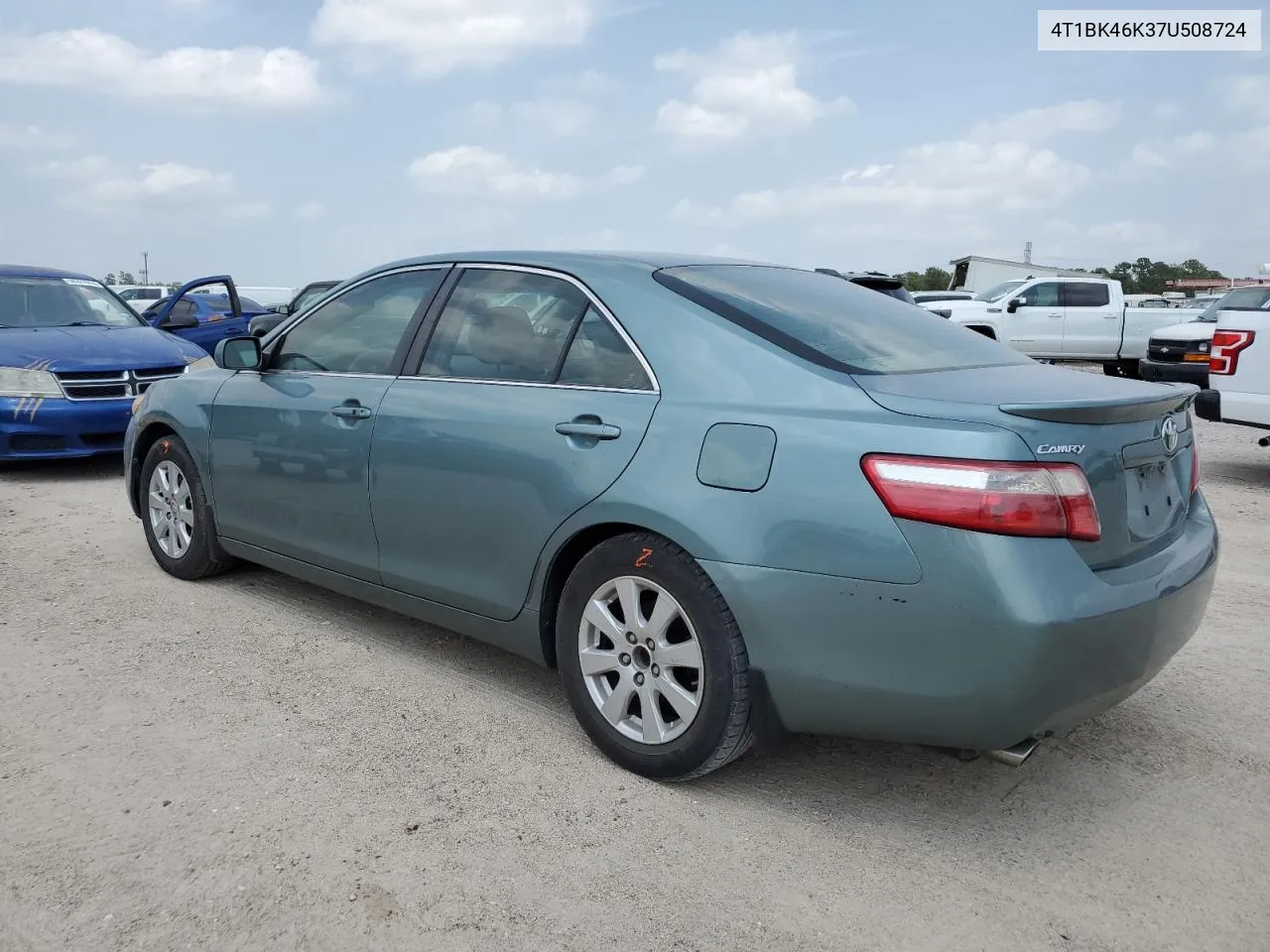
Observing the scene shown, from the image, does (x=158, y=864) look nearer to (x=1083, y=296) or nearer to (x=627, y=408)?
Answer: (x=627, y=408)

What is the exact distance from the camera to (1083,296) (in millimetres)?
20875

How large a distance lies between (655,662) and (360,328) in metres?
2.00

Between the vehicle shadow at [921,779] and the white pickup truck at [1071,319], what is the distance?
17.6 meters

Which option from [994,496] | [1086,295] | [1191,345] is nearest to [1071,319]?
[1086,295]

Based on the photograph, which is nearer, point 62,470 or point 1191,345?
point 62,470

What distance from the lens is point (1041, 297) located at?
68.2 feet

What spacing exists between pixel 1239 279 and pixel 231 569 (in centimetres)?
6820

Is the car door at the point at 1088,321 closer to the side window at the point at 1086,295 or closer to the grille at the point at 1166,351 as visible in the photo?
the side window at the point at 1086,295

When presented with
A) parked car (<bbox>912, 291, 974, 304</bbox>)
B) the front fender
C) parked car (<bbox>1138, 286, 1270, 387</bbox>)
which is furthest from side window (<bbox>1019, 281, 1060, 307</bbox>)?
the front fender

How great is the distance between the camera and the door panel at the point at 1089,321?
20750 mm

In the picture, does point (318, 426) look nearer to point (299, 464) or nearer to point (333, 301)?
point (299, 464)

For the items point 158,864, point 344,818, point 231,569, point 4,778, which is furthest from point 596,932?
point 231,569

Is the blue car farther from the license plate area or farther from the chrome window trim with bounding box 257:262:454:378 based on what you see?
the license plate area

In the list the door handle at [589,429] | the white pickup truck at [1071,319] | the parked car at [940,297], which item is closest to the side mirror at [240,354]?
the door handle at [589,429]
